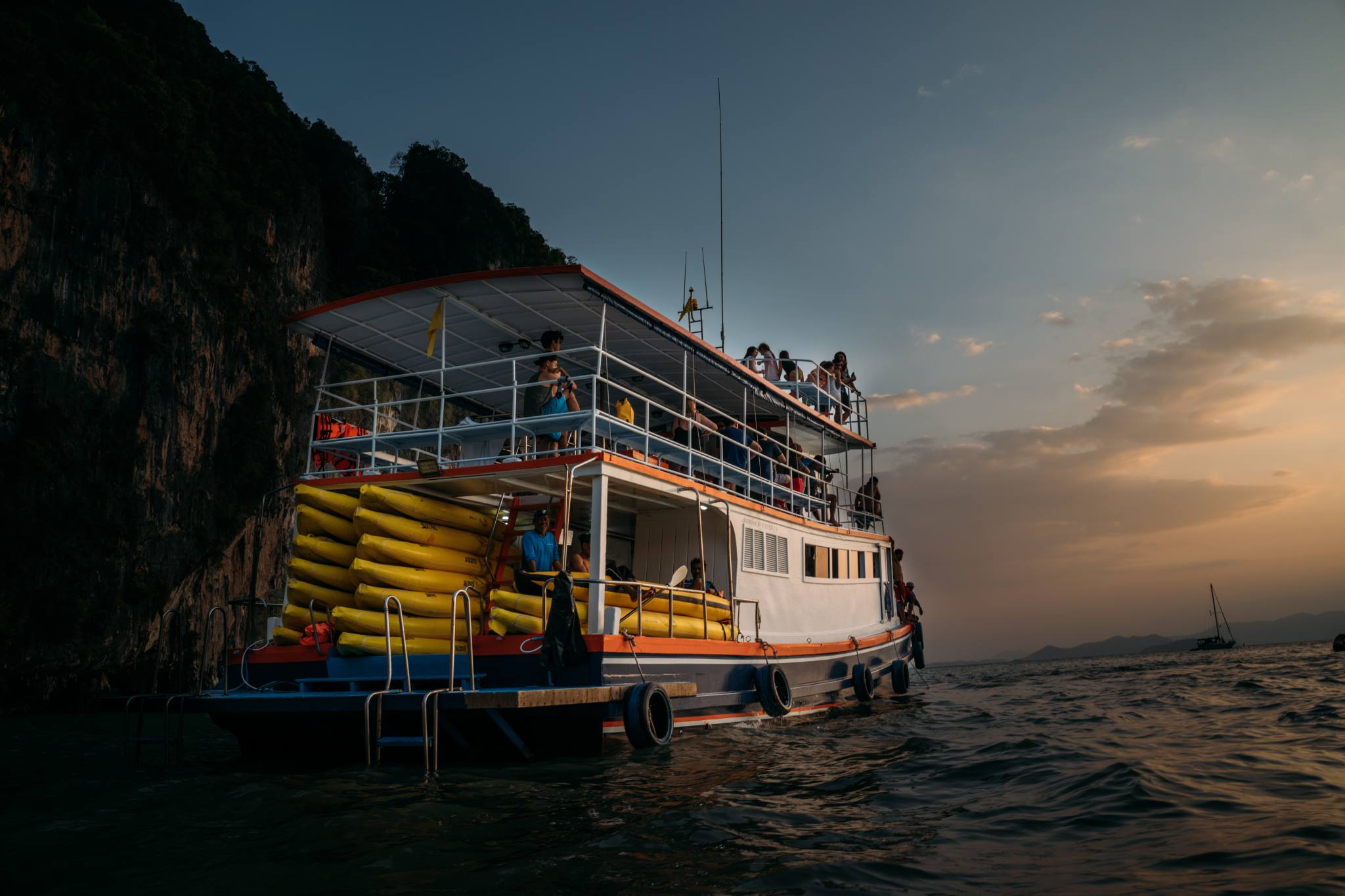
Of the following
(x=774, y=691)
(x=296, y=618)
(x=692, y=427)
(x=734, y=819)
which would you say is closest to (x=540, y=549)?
(x=296, y=618)

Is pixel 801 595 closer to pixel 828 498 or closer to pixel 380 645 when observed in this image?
pixel 828 498

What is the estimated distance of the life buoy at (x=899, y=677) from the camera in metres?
17.8

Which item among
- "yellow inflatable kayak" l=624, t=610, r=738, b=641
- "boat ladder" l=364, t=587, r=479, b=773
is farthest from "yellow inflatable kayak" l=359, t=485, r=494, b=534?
"yellow inflatable kayak" l=624, t=610, r=738, b=641

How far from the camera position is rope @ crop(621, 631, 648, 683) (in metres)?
9.68

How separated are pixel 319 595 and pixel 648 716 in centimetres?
421

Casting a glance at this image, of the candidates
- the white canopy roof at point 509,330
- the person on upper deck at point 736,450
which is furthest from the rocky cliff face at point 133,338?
the person on upper deck at point 736,450

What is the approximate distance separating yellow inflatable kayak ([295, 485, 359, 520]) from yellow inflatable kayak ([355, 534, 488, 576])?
1.90 feet

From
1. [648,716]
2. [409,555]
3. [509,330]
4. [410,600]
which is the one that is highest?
[509,330]

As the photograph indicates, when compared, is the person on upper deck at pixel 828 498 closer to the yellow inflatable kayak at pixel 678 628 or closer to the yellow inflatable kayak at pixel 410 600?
the yellow inflatable kayak at pixel 678 628

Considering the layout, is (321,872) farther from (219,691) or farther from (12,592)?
(12,592)

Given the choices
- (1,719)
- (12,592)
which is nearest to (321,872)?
(1,719)

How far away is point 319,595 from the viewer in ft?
34.1

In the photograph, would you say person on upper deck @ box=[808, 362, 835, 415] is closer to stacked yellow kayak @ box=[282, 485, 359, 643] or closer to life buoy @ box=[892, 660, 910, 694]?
life buoy @ box=[892, 660, 910, 694]

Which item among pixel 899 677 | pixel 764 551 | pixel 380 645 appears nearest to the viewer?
pixel 380 645
